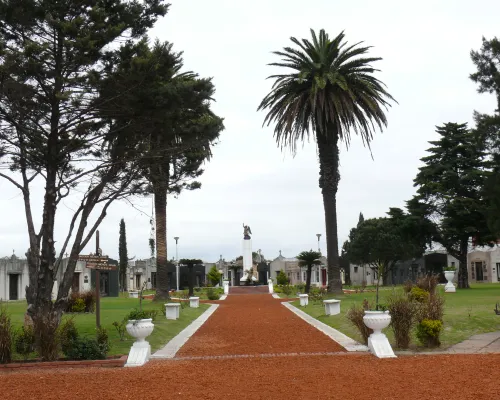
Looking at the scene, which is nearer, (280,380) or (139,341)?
(280,380)

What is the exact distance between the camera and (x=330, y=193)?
106 feet

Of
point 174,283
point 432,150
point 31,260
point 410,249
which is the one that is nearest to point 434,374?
point 31,260

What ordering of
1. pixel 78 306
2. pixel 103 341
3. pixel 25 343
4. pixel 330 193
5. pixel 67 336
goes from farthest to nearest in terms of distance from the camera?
1. pixel 330 193
2. pixel 78 306
3. pixel 103 341
4. pixel 67 336
5. pixel 25 343

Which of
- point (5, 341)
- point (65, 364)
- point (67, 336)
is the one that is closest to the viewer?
point (65, 364)

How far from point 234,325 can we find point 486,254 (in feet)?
166

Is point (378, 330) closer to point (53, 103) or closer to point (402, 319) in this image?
point (402, 319)

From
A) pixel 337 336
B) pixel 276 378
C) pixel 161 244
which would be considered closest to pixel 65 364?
pixel 276 378

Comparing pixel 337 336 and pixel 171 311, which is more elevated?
pixel 171 311

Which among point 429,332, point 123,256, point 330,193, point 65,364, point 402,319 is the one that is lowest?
point 65,364

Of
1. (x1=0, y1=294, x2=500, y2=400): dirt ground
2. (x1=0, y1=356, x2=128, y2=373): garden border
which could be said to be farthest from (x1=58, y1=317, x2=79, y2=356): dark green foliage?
(x1=0, y1=294, x2=500, y2=400): dirt ground

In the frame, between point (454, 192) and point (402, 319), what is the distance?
33.7 metres

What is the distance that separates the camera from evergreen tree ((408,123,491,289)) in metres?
42.6

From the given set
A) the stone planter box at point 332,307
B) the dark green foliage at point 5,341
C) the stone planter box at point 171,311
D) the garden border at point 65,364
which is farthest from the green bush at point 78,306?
the garden border at point 65,364

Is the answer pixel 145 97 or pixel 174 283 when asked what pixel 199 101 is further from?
pixel 174 283
